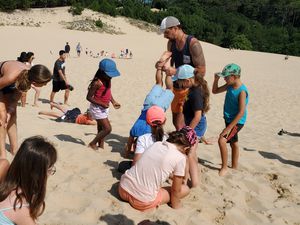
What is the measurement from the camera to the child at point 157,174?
148 inches

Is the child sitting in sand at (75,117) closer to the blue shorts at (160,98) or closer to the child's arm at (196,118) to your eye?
the blue shorts at (160,98)

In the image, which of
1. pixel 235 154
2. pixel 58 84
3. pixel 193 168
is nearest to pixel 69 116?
pixel 58 84

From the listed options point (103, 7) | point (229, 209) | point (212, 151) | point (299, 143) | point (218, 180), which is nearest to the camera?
point (229, 209)

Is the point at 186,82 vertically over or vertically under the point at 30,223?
over

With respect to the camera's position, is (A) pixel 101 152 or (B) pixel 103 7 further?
(B) pixel 103 7

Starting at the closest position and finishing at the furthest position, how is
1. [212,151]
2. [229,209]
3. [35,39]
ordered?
1. [229,209]
2. [212,151]
3. [35,39]

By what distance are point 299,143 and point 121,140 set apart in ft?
11.9

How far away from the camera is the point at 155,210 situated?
394 cm

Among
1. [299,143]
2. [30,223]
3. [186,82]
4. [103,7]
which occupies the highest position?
[103,7]

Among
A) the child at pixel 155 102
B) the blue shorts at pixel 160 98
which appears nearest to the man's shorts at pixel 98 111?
the child at pixel 155 102

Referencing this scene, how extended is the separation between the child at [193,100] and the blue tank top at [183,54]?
351 millimetres

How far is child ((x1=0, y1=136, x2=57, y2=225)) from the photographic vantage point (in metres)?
2.42

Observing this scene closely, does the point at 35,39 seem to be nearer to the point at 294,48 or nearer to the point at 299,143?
the point at 299,143

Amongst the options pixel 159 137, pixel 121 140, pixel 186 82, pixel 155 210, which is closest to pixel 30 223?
pixel 155 210
